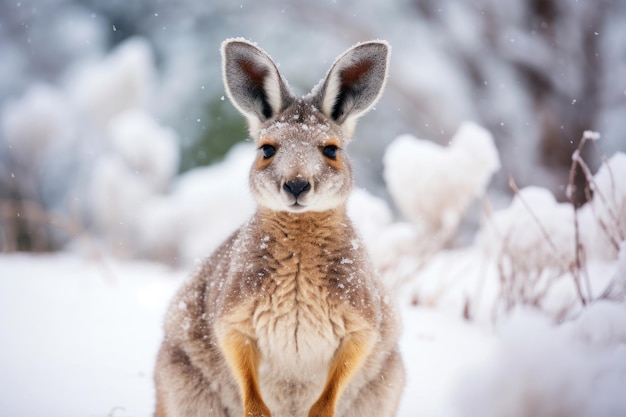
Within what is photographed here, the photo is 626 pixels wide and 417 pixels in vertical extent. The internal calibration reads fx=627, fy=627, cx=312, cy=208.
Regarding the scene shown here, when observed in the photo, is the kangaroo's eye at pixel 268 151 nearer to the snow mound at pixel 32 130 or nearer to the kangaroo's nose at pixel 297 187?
the kangaroo's nose at pixel 297 187

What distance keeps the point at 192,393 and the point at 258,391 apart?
0.35 metres

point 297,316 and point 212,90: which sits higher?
point 212,90

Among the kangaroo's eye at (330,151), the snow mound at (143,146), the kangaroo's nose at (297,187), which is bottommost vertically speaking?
the kangaroo's nose at (297,187)

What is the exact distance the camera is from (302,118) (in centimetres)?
244

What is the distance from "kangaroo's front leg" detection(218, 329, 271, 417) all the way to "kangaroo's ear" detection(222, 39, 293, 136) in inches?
35.6

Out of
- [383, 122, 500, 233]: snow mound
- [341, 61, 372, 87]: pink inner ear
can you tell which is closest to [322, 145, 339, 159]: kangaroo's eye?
[341, 61, 372, 87]: pink inner ear

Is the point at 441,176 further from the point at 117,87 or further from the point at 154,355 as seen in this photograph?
the point at 117,87

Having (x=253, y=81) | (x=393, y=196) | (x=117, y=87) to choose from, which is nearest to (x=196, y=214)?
(x=117, y=87)

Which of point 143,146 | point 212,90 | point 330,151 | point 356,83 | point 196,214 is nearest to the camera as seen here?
point 330,151

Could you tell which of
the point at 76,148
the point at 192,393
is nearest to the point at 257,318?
the point at 192,393

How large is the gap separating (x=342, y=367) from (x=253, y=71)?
120 cm

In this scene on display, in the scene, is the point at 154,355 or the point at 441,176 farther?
the point at 441,176

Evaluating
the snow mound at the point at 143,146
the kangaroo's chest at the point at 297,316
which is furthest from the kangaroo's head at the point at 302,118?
the snow mound at the point at 143,146

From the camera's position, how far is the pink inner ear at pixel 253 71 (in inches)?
97.5
